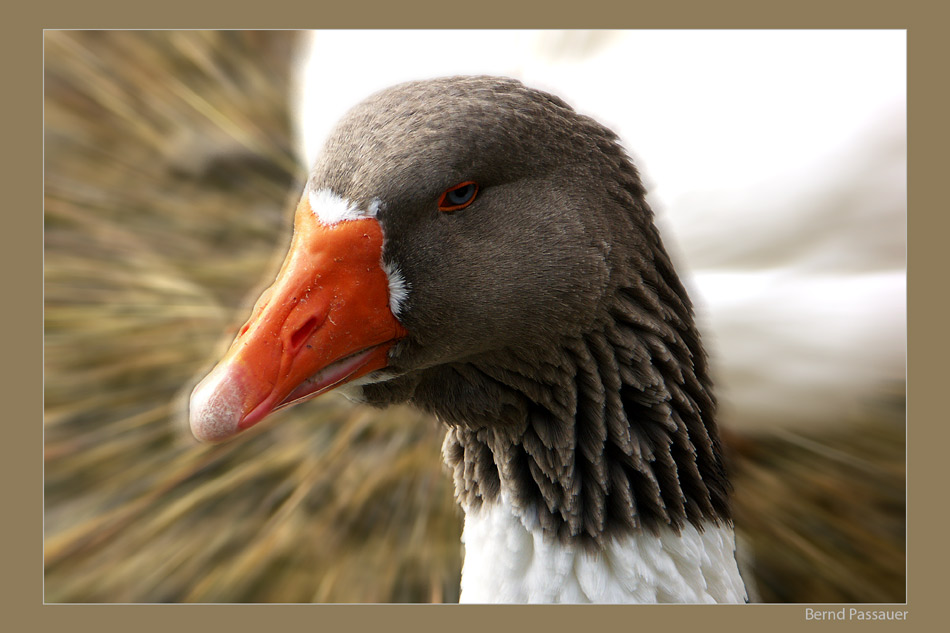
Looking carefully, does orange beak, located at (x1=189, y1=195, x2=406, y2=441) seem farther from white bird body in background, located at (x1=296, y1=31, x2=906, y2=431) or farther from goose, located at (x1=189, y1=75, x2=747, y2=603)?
white bird body in background, located at (x1=296, y1=31, x2=906, y2=431)

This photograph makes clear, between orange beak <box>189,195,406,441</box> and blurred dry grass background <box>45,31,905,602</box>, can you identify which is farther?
blurred dry grass background <box>45,31,905,602</box>

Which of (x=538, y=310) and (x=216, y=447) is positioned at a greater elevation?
(x=538, y=310)

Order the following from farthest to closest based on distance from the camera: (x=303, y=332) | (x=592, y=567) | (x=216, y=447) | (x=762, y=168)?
(x=216, y=447) < (x=762, y=168) < (x=592, y=567) < (x=303, y=332)

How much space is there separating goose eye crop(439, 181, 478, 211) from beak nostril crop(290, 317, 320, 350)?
301 millimetres

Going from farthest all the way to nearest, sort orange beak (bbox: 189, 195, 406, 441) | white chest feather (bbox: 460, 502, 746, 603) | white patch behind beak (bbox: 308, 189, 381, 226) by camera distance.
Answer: white chest feather (bbox: 460, 502, 746, 603) < white patch behind beak (bbox: 308, 189, 381, 226) < orange beak (bbox: 189, 195, 406, 441)

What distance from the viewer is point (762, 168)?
2244 millimetres

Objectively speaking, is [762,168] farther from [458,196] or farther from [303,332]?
[303,332]

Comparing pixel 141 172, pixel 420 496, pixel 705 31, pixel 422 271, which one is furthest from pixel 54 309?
pixel 705 31

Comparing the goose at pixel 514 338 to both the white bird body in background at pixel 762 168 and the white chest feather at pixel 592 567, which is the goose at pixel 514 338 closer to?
the white chest feather at pixel 592 567

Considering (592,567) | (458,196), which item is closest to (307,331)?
(458,196)

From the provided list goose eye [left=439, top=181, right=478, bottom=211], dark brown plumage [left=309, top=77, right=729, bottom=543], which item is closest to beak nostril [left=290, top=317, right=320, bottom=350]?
dark brown plumage [left=309, top=77, right=729, bottom=543]

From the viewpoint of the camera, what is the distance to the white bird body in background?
2.18m

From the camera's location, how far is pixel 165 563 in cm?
231

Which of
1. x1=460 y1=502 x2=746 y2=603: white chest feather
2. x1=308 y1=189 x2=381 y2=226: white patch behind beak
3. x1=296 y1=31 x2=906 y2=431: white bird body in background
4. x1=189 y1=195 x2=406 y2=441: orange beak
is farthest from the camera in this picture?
x1=296 y1=31 x2=906 y2=431: white bird body in background
